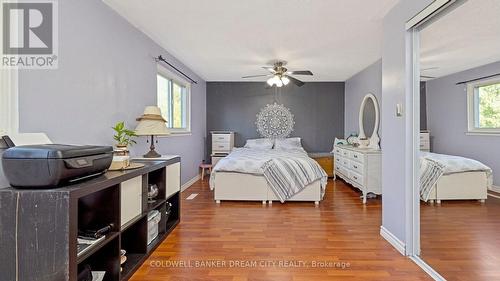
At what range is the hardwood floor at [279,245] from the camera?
1997 millimetres

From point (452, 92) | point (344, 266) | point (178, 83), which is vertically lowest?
point (344, 266)

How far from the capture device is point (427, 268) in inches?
79.5

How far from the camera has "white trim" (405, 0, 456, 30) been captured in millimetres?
1813

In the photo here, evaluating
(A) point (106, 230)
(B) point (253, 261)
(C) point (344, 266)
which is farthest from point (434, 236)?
(A) point (106, 230)

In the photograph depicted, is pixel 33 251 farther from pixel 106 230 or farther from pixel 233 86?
pixel 233 86

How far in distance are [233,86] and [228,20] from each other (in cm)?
376

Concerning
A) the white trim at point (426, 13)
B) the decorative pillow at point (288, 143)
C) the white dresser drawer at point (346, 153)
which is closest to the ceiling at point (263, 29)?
the white trim at point (426, 13)

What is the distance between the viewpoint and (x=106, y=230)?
5.72 ft

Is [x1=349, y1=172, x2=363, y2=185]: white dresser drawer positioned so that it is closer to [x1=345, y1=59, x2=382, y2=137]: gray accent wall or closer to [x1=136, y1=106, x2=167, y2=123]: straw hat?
[x1=345, y1=59, x2=382, y2=137]: gray accent wall

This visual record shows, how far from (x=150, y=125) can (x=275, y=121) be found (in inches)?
162

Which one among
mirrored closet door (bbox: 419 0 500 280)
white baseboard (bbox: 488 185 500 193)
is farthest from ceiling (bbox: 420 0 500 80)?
white baseboard (bbox: 488 185 500 193)

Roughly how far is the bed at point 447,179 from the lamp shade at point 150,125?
2391 millimetres

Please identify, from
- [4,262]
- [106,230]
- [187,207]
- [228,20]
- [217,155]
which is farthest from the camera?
[217,155]

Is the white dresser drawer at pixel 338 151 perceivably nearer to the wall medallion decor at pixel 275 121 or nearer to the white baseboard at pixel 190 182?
the wall medallion decor at pixel 275 121
